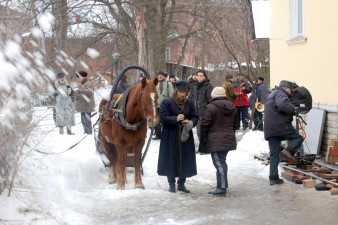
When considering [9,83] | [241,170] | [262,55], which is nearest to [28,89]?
[9,83]

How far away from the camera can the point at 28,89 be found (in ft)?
20.7

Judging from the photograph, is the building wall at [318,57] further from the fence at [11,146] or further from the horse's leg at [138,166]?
the fence at [11,146]

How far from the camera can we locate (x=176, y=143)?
816cm

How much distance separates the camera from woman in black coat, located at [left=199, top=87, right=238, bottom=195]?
7984 mm

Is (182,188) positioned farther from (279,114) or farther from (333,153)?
(333,153)

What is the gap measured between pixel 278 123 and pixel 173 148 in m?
1.90

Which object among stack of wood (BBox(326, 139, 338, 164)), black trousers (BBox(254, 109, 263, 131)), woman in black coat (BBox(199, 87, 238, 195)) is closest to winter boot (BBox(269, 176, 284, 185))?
woman in black coat (BBox(199, 87, 238, 195))

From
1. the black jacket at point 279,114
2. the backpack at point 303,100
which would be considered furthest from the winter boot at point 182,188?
the backpack at point 303,100

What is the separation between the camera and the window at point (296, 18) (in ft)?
Answer: 43.3

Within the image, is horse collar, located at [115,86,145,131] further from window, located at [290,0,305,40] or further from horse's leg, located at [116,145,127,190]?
window, located at [290,0,305,40]

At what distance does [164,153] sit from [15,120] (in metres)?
2.82

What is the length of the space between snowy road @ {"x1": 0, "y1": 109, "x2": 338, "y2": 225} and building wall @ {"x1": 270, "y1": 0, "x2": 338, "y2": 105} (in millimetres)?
2930

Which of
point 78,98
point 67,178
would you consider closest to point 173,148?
point 67,178

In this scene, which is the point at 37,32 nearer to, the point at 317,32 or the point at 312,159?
the point at 312,159
